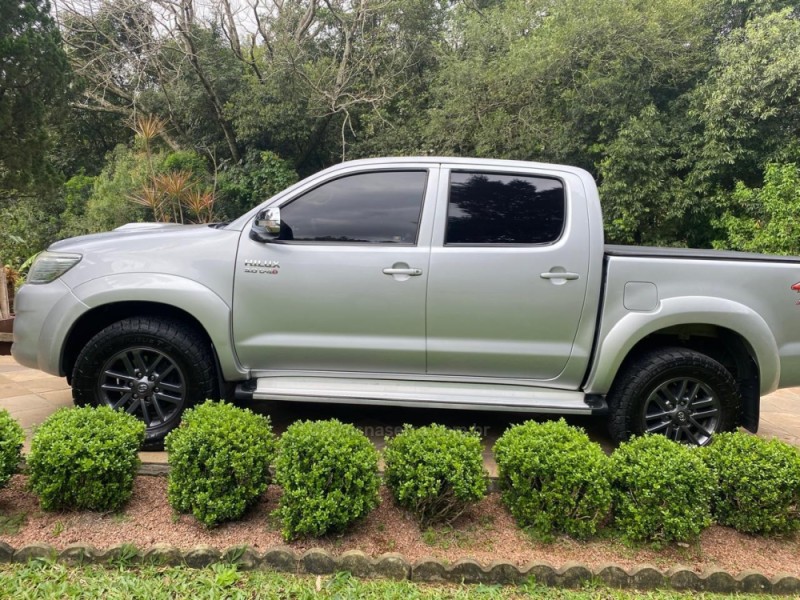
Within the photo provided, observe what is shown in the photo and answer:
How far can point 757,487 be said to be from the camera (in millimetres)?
2473

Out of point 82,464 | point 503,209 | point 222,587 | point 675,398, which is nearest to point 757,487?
point 675,398

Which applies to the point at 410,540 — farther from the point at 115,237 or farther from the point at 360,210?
the point at 115,237

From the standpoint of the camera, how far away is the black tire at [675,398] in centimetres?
328

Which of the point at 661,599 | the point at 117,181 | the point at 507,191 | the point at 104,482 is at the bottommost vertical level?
the point at 661,599

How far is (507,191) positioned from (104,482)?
110 inches

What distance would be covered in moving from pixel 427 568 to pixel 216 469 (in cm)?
103

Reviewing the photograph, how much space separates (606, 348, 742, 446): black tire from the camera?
10.8 ft

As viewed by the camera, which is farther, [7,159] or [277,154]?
[277,154]

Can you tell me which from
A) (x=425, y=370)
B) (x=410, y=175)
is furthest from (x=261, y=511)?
(x=410, y=175)

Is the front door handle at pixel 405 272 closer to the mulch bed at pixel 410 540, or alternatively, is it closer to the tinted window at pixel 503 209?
the tinted window at pixel 503 209

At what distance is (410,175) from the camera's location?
3.49 m

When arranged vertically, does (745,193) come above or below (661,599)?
above

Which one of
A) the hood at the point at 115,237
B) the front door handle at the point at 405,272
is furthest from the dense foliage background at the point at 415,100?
the front door handle at the point at 405,272

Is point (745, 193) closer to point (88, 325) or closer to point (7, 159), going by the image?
point (88, 325)
